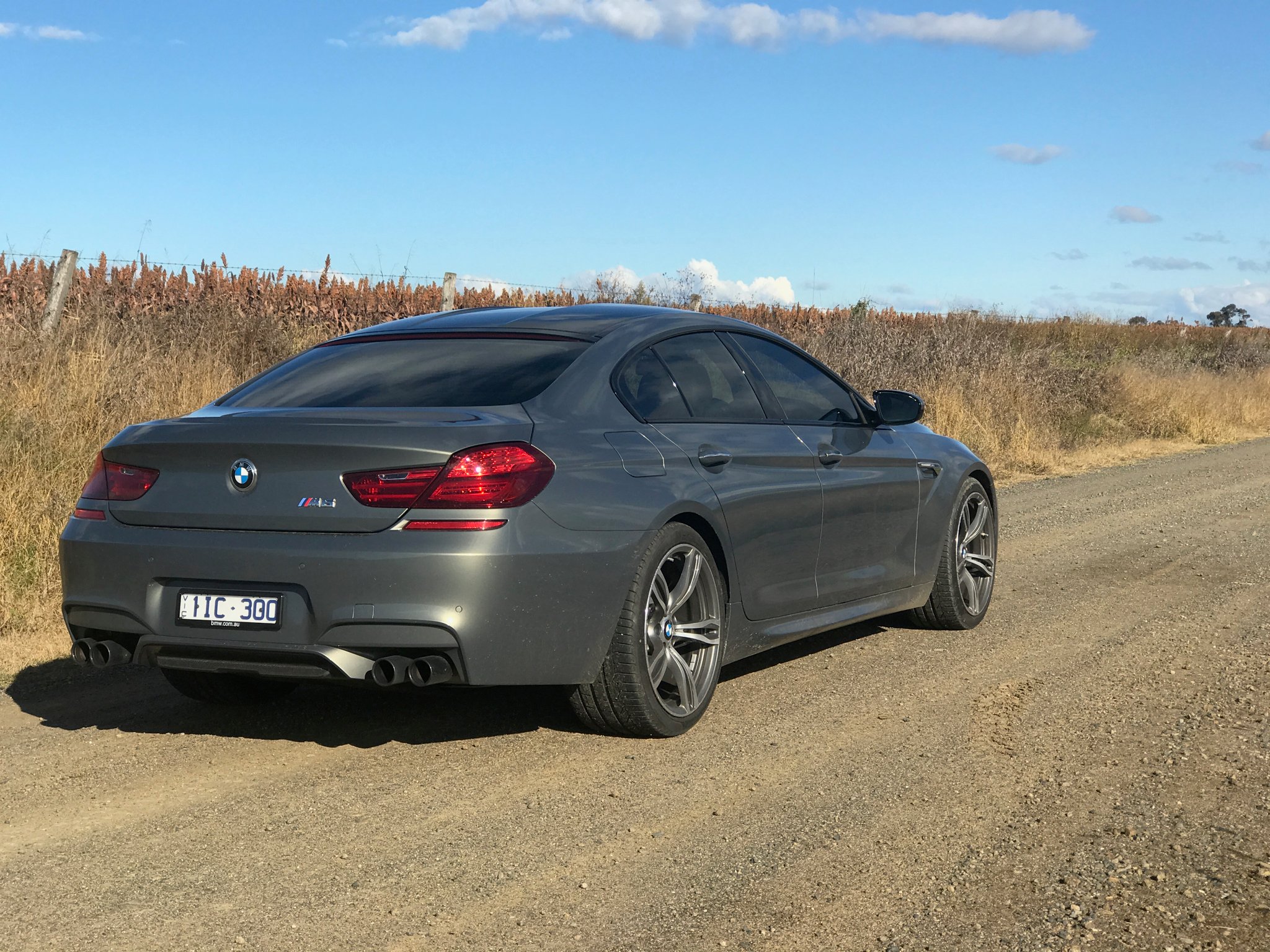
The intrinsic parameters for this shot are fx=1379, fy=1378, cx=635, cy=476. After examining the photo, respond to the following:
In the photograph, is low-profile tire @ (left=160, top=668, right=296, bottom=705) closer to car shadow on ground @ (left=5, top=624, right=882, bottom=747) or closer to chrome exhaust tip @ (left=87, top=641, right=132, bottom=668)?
car shadow on ground @ (left=5, top=624, right=882, bottom=747)

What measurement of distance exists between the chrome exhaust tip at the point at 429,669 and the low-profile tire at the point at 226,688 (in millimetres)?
1235

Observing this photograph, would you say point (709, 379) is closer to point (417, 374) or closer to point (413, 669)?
point (417, 374)

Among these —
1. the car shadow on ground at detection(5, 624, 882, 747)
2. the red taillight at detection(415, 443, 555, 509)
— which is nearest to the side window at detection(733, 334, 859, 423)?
the car shadow on ground at detection(5, 624, 882, 747)

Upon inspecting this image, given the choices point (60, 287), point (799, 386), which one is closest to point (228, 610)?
point (799, 386)

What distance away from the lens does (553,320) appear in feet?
17.5

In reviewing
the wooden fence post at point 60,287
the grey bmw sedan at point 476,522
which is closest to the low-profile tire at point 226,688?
the grey bmw sedan at point 476,522

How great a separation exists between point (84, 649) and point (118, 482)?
0.56m

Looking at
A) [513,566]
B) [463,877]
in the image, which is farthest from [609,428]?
[463,877]

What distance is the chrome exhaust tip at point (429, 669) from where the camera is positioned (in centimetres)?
420

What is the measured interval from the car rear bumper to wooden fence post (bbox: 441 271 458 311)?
1056 centimetres

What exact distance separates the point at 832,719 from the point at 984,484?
2.41 metres

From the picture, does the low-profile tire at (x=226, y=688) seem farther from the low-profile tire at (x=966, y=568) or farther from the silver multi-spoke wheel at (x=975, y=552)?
the silver multi-spoke wheel at (x=975, y=552)

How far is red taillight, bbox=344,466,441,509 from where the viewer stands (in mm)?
4176

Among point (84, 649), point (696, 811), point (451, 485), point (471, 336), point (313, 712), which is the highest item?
point (471, 336)
